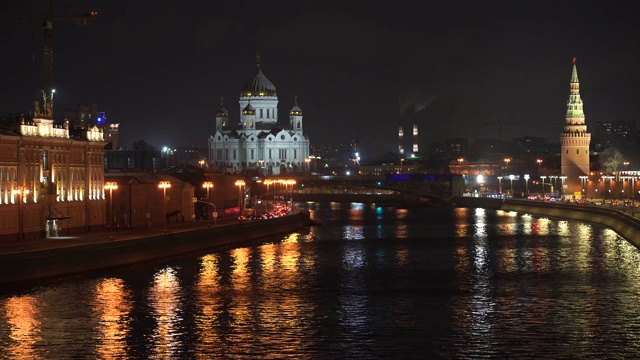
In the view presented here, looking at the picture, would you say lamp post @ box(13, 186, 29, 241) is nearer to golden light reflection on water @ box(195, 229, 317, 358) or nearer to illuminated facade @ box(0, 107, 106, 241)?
illuminated facade @ box(0, 107, 106, 241)

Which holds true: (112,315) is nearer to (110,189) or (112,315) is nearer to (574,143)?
(110,189)

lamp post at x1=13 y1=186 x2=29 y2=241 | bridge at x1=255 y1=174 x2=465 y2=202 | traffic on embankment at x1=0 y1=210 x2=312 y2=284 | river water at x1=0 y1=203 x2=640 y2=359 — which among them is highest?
bridge at x1=255 y1=174 x2=465 y2=202

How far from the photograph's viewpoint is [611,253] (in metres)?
65.1

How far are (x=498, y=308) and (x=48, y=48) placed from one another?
1900 inches

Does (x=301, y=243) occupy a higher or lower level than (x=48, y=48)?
lower

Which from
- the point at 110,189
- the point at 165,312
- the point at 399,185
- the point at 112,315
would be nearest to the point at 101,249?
the point at 165,312

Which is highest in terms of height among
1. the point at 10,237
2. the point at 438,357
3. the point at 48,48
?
the point at 48,48

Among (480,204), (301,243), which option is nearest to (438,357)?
(301,243)

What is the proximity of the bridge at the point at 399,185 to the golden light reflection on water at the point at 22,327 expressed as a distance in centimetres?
11138

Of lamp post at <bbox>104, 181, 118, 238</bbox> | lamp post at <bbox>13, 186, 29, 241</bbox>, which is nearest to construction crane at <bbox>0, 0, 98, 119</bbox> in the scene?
lamp post at <bbox>104, 181, 118, 238</bbox>

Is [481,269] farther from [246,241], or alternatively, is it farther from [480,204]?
[480,204]

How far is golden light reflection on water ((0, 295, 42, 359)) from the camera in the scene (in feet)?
114

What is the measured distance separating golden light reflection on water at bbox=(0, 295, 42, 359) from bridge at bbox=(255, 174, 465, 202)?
111377 millimetres

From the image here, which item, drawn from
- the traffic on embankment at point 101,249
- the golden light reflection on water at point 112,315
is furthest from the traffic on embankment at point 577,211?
the golden light reflection on water at point 112,315
